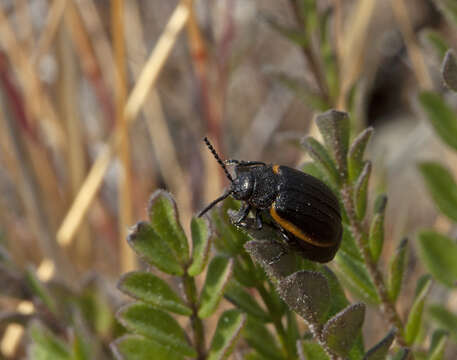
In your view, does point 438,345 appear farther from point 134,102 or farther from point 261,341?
point 134,102

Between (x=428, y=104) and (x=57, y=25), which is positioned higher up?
(x=57, y=25)

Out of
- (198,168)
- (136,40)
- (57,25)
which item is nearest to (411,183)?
(198,168)

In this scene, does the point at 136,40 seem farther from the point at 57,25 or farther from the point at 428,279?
the point at 428,279

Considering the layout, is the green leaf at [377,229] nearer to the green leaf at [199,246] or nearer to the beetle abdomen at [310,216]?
the beetle abdomen at [310,216]

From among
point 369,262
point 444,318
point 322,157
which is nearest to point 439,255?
point 444,318

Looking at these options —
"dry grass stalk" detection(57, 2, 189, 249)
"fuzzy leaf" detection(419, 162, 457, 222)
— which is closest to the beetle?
"fuzzy leaf" detection(419, 162, 457, 222)
